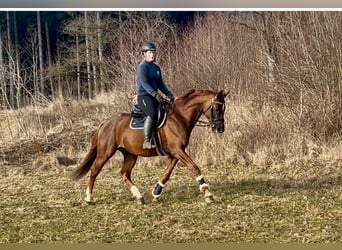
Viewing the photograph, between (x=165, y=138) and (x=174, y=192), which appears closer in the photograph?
(x=165, y=138)

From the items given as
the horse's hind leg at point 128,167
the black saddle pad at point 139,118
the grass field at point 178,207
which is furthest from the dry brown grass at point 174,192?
the black saddle pad at point 139,118

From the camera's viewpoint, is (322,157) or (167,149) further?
(322,157)

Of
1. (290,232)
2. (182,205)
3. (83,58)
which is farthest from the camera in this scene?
(83,58)

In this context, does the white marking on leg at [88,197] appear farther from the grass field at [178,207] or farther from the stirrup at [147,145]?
the stirrup at [147,145]

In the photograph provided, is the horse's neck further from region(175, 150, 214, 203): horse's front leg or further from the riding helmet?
the riding helmet

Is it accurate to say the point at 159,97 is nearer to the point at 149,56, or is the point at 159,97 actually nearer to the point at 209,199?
the point at 149,56

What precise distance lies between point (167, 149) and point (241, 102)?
1186mm

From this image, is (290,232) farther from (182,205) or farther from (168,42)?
(168,42)

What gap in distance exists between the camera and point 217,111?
7.90 meters

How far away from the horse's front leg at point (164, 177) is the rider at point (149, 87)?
334mm

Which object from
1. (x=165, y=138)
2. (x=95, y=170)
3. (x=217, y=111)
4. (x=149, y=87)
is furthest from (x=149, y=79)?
(x=95, y=170)

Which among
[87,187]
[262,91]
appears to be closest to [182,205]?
[87,187]

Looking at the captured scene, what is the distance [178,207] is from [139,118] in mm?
1107

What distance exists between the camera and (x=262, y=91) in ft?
28.9
